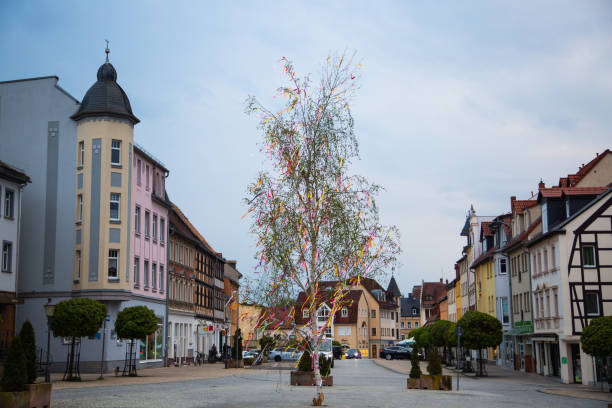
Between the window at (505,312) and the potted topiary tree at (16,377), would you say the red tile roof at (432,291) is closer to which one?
the window at (505,312)

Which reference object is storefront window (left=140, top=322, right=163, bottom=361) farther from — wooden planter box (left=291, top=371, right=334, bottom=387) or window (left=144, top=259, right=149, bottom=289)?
wooden planter box (left=291, top=371, right=334, bottom=387)

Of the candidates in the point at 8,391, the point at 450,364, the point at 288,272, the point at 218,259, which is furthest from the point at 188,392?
the point at 218,259

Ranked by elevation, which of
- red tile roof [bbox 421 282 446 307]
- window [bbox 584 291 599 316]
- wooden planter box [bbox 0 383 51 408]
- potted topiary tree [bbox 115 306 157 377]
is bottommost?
wooden planter box [bbox 0 383 51 408]

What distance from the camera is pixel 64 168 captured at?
44031mm

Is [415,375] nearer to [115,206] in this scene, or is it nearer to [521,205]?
[115,206]

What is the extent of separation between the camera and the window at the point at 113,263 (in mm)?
43284

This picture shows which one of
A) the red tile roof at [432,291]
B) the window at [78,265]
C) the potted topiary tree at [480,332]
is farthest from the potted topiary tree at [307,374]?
the red tile roof at [432,291]

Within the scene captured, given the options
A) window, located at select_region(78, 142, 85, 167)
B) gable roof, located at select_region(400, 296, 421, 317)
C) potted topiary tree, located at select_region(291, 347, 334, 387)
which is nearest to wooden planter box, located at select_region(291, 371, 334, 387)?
potted topiary tree, located at select_region(291, 347, 334, 387)

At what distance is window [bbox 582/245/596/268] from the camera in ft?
132

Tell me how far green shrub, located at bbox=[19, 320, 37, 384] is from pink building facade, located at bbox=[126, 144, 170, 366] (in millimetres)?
25629

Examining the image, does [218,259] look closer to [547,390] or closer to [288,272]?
[547,390]

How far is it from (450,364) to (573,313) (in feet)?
92.4

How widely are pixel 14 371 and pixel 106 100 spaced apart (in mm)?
28874

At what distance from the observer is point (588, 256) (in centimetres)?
4031
